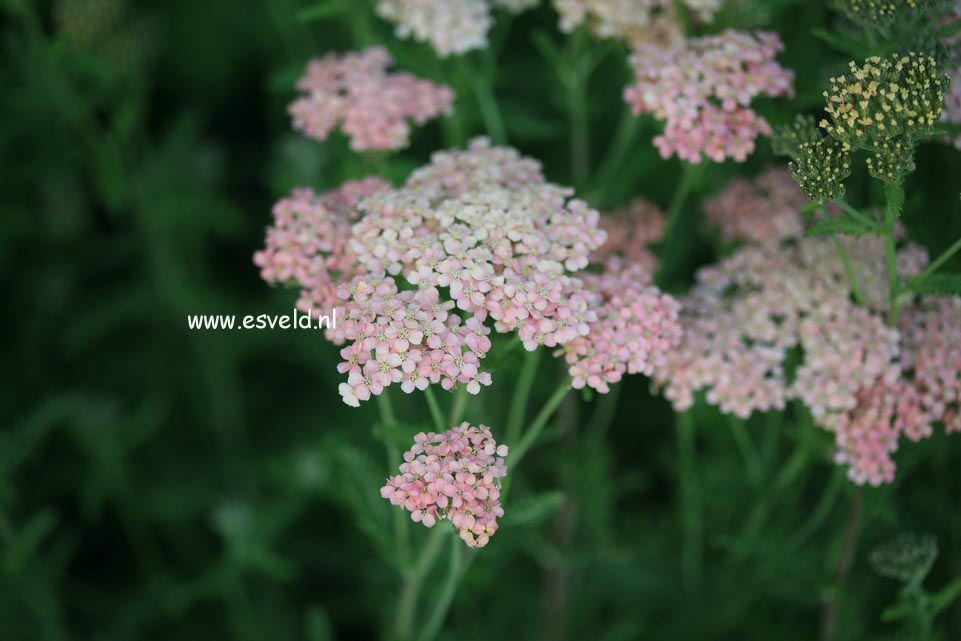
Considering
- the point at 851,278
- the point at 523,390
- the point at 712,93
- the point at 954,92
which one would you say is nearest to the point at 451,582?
the point at 523,390

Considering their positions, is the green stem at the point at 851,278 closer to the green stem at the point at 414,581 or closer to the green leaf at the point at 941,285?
the green leaf at the point at 941,285

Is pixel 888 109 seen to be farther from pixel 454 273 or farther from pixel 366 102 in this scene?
pixel 366 102

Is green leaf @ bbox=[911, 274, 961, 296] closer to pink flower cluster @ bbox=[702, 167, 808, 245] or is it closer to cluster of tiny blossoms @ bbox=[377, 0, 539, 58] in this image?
pink flower cluster @ bbox=[702, 167, 808, 245]

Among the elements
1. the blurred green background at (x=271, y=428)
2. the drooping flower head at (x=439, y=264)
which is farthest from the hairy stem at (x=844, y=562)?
the drooping flower head at (x=439, y=264)

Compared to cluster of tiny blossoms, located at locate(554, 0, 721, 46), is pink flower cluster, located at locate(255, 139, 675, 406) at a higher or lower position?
lower

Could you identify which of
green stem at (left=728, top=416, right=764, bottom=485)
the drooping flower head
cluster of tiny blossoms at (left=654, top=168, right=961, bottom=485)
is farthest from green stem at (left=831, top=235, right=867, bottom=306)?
green stem at (left=728, top=416, right=764, bottom=485)

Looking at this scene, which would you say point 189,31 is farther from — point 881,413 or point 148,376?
point 881,413
